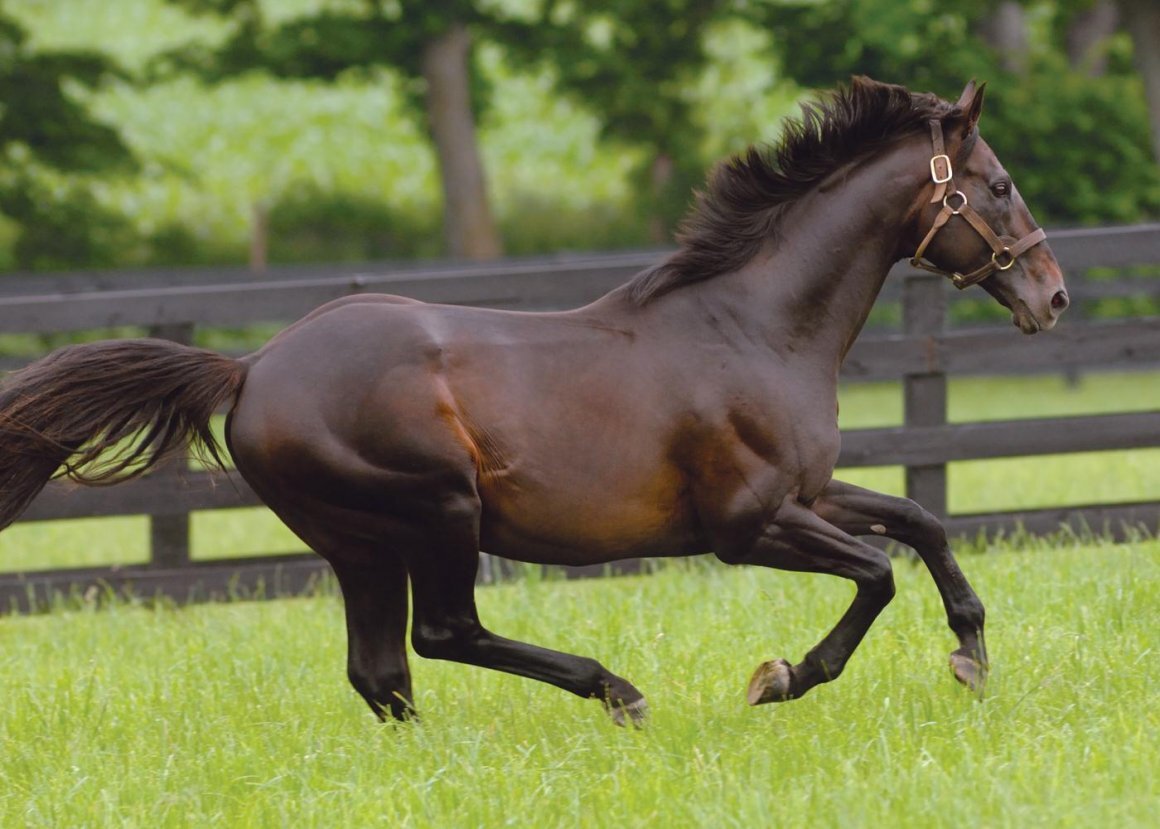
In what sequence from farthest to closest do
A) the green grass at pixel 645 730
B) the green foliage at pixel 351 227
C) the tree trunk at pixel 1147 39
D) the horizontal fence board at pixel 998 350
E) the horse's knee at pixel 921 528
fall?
the green foliage at pixel 351 227 → the tree trunk at pixel 1147 39 → the horizontal fence board at pixel 998 350 → the horse's knee at pixel 921 528 → the green grass at pixel 645 730

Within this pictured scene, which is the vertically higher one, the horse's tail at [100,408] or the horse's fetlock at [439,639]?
the horse's tail at [100,408]

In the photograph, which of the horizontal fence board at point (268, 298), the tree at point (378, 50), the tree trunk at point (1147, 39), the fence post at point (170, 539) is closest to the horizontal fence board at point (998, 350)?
the horizontal fence board at point (268, 298)

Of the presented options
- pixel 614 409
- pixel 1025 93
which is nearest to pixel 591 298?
pixel 614 409

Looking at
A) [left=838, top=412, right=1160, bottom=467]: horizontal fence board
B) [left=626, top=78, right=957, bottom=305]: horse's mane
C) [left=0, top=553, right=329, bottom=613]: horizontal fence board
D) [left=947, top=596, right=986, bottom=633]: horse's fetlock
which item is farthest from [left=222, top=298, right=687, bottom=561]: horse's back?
[left=838, top=412, right=1160, bottom=467]: horizontal fence board

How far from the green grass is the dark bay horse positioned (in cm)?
24

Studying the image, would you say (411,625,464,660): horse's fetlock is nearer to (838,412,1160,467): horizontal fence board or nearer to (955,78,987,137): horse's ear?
(955,78,987,137): horse's ear

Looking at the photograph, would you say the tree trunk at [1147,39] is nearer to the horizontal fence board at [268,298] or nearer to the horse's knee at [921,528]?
the horizontal fence board at [268,298]

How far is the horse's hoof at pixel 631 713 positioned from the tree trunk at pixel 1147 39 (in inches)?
629

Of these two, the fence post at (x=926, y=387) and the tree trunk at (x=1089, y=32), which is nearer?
the fence post at (x=926, y=387)

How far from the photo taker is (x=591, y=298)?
777 cm

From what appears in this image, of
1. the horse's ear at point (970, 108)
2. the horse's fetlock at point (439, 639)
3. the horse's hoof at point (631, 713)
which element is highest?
the horse's ear at point (970, 108)

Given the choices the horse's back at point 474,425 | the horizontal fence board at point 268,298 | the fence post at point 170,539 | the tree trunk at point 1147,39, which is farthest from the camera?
the tree trunk at point 1147,39

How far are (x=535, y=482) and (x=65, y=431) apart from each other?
130 centimetres

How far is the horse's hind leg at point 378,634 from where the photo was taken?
443cm
